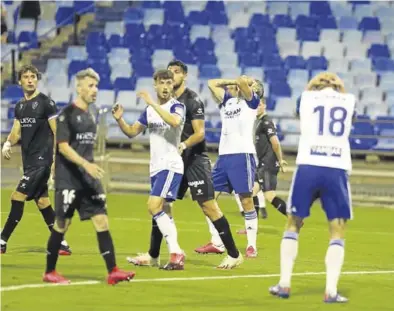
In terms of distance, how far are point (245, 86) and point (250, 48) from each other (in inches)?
698

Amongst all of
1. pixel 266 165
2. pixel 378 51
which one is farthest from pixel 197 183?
pixel 378 51

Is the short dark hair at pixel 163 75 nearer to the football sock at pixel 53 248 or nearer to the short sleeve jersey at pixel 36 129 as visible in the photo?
the short sleeve jersey at pixel 36 129

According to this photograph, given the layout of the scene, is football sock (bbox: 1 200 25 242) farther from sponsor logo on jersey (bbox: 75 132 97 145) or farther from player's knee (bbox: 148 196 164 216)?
sponsor logo on jersey (bbox: 75 132 97 145)

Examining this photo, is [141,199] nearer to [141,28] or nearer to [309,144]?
[141,28]

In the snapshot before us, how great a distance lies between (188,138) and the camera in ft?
44.9

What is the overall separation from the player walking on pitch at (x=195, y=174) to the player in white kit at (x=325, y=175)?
7.76ft

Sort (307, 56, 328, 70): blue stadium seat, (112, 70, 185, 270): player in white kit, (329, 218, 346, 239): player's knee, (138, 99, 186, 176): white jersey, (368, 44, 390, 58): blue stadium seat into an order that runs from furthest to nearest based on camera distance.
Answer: (368, 44, 390, 58): blue stadium seat < (307, 56, 328, 70): blue stadium seat < (138, 99, 186, 176): white jersey < (112, 70, 185, 270): player in white kit < (329, 218, 346, 239): player's knee

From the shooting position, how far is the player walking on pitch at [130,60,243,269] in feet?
44.0

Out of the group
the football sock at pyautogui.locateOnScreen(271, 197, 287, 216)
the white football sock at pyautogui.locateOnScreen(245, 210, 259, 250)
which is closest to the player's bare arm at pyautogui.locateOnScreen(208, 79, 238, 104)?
the white football sock at pyautogui.locateOnScreen(245, 210, 259, 250)

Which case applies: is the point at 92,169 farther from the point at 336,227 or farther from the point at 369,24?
the point at 369,24

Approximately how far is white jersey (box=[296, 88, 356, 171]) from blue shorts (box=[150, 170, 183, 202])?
225 cm

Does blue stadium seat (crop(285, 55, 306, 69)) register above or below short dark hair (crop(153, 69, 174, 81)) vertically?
above

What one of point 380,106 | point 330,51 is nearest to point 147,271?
point 380,106

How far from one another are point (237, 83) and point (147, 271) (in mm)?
2453
